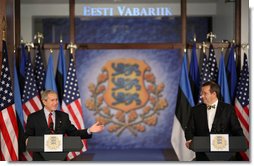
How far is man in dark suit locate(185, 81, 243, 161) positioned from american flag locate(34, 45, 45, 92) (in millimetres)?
2797

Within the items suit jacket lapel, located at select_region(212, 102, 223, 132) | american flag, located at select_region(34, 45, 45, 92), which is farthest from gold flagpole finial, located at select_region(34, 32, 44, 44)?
suit jacket lapel, located at select_region(212, 102, 223, 132)

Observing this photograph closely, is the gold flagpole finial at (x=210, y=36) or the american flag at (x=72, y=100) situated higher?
the gold flagpole finial at (x=210, y=36)

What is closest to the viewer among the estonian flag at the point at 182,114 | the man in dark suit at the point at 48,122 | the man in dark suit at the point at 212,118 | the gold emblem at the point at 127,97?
the man in dark suit at the point at 48,122

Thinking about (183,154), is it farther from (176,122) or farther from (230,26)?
(230,26)

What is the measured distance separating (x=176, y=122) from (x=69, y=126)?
103 inches

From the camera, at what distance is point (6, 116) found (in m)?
5.98

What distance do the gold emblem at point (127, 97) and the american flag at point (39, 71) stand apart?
1.60 m

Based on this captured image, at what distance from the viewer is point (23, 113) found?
6.58 metres

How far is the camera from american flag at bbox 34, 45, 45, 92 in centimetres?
680

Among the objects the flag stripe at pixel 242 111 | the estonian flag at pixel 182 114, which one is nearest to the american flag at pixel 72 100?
the estonian flag at pixel 182 114

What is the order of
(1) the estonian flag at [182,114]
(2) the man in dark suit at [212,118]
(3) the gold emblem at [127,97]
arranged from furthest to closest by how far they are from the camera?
(3) the gold emblem at [127,97] < (1) the estonian flag at [182,114] < (2) the man in dark suit at [212,118]

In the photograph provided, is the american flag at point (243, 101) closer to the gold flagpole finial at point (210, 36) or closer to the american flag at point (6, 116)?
the gold flagpole finial at point (210, 36)

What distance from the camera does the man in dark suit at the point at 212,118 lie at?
4578mm

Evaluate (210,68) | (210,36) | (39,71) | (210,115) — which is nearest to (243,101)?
(210,68)
